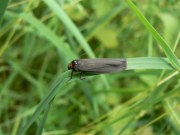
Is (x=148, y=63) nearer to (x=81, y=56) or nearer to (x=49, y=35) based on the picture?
(x=49, y=35)

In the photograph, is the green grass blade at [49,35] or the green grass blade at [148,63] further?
the green grass blade at [49,35]

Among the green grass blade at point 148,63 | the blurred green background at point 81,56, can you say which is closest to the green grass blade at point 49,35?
the blurred green background at point 81,56

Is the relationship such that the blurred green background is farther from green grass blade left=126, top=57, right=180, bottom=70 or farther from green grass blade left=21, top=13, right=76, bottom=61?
green grass blade left=126, top=57, right=180, bottom=70

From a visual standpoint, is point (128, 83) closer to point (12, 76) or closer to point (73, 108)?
point (73, 108)

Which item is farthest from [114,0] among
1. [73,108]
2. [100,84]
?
[73,108]

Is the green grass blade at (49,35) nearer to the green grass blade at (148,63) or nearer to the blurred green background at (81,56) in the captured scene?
the blurred green background at (81,56)

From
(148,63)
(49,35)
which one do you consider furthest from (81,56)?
(148,63)

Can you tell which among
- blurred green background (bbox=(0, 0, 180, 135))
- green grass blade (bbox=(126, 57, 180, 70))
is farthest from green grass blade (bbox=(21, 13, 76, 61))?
green grass blade (bbox=(126, 57, 180, 70))
